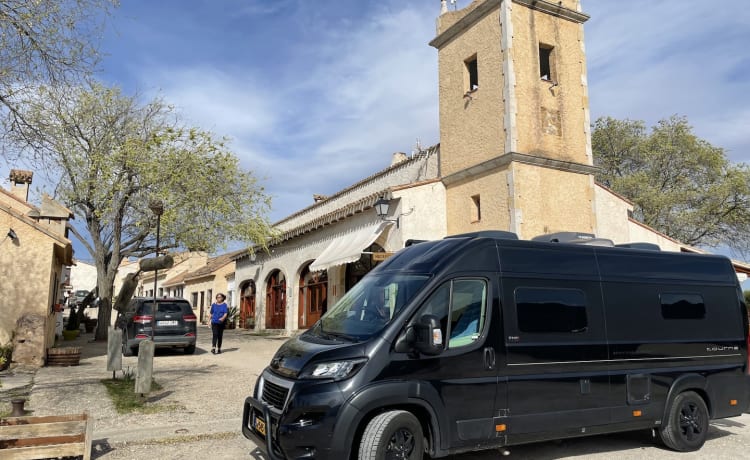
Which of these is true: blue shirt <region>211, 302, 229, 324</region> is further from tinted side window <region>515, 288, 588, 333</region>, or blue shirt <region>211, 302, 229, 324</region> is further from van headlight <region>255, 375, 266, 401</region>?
tinted side window <region>515, 288, 588, 333</region>

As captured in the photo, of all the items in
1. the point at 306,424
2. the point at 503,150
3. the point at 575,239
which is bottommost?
the point at 306,424

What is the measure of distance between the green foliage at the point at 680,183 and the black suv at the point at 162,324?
23.7 metres

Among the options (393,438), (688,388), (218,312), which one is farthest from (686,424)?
(218,312)

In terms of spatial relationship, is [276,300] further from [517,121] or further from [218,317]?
[517,121]

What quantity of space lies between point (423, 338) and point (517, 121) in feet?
41.3

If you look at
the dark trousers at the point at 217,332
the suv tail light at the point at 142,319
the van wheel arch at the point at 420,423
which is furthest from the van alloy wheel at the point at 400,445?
the dark trousers at the point at 217,332

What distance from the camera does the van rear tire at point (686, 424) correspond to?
6.06m

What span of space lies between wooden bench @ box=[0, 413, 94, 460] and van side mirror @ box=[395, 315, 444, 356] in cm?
316

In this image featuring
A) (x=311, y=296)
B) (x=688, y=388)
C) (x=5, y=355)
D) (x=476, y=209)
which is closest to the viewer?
(x=688, y=388)

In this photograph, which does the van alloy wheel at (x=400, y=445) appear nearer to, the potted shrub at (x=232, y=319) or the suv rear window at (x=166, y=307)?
the suv rear window at (x=166, y=307)

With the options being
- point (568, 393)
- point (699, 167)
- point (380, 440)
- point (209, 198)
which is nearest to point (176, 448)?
point (380, 440)

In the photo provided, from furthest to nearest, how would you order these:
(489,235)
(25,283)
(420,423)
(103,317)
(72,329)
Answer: (72,329) < (103,317) < (25,283) < (489,235) < (420,423)

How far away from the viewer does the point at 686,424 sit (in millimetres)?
6188

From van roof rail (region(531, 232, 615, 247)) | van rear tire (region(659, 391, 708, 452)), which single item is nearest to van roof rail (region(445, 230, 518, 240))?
van roof rail (region(531, 232, 615, 247))
